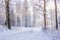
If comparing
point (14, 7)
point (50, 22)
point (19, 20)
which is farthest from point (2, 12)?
point (50, 22)

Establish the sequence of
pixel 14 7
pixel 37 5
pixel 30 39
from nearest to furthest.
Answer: pixel 30 39 < pixel 37 5 < pixel 14 7

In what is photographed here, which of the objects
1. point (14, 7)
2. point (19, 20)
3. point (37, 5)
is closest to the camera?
point (37, 5)

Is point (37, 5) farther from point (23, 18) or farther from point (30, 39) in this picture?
point (30, 39)

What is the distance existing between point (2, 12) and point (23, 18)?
7.12 meters

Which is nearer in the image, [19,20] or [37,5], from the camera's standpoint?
[37,5]

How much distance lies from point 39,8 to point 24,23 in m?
9.93

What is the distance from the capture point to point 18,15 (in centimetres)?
4006

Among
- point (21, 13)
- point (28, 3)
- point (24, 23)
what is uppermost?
point (28, 3)

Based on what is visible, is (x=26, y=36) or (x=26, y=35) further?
(x=26, y=35)

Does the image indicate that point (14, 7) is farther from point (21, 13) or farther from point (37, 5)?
point (37, 5)

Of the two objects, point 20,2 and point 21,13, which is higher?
point 20,2

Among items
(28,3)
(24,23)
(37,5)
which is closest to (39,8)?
(37,5)

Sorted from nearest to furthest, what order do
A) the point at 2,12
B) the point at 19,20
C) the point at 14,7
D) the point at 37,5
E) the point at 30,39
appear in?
the point at 30,39, the point at 37,5, the point at 2,12, the point at 14,7, the point at 19,20

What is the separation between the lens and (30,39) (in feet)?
35.3
